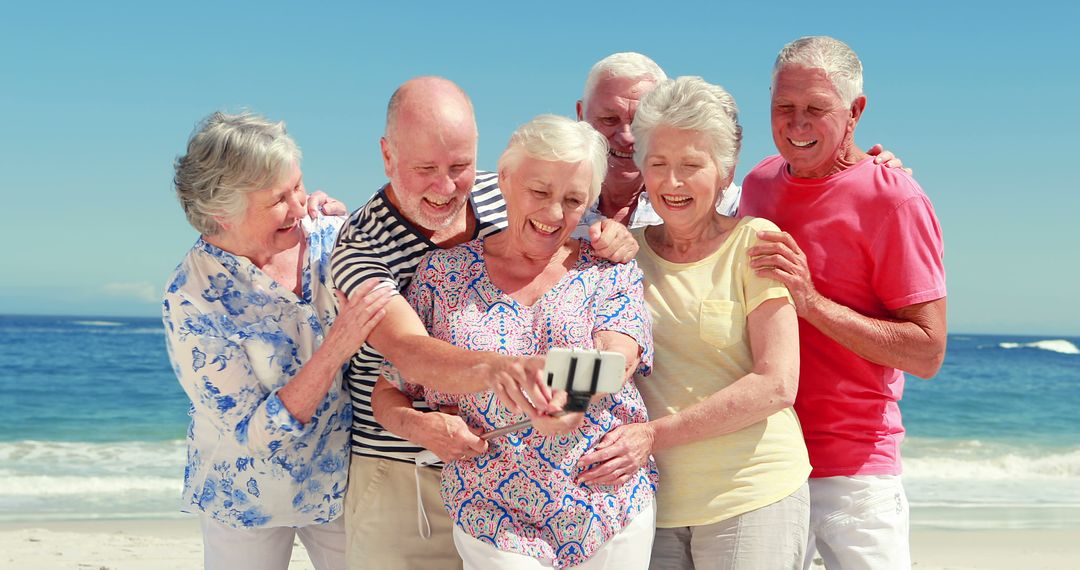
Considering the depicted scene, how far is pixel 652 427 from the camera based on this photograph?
288 cm

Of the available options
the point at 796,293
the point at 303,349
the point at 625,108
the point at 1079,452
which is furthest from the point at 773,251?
the point at 1079,452

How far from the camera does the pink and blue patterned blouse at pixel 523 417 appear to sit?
2723mm

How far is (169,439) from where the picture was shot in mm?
15312

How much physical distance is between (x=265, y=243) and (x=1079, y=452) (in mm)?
16795

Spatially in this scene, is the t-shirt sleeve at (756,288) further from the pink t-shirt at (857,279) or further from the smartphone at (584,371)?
the smartphone at (584,371)

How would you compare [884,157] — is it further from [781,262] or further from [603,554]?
[603,554]

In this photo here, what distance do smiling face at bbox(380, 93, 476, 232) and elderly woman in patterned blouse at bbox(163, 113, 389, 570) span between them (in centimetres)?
34

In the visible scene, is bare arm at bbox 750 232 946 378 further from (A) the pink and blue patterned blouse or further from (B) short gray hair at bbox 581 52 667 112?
(B) short gray hair at bbox 581 52 667 112

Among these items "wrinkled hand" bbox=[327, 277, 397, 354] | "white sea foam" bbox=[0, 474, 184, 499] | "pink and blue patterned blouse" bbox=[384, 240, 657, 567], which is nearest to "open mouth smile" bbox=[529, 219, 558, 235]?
"pink and blue patterned blouse" bbox=[384, 240, 657, 567]

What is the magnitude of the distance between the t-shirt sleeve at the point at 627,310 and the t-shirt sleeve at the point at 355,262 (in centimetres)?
69

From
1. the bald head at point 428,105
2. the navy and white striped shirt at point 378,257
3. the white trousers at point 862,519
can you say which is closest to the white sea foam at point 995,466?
the white trousers at point 862,519

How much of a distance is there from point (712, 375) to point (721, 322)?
0.54ft

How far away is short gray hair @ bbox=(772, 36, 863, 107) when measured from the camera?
328 centimetres

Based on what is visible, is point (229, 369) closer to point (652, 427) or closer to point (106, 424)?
point (652, 427)
